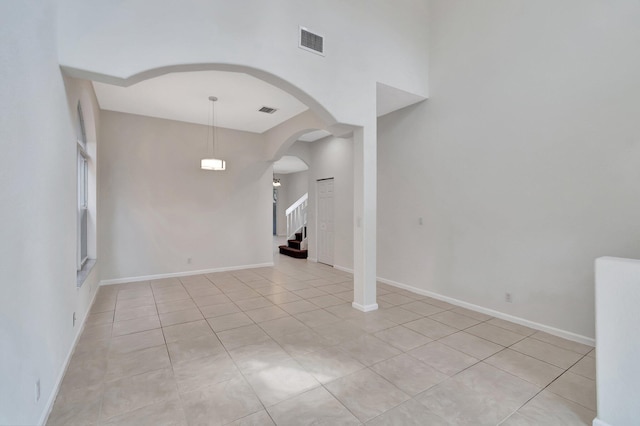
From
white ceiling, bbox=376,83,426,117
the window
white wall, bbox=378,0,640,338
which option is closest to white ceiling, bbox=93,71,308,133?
the window

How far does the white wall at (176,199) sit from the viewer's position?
18.7 feet

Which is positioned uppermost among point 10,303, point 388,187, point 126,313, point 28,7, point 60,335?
point 28,7

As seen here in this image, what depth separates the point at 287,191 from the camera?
48.3 ft

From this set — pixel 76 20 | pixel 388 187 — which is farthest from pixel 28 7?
pixel 388 187

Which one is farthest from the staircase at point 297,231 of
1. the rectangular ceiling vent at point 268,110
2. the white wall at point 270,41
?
the white wall at point 270,41

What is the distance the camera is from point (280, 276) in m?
6.38

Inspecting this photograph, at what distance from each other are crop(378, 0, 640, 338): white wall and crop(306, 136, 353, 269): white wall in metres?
1.70

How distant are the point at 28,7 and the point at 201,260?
17.6 feet

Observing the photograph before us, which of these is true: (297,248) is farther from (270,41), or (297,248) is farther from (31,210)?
(31,210)

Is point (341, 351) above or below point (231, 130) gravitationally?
below

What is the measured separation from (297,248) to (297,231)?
0.93 metres

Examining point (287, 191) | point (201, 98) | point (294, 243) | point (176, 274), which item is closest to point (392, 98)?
point (201, 98)

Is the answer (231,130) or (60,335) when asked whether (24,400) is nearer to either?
(60,335)

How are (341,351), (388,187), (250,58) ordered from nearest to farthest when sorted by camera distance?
(341,351) < (250,58) < (388,187)
